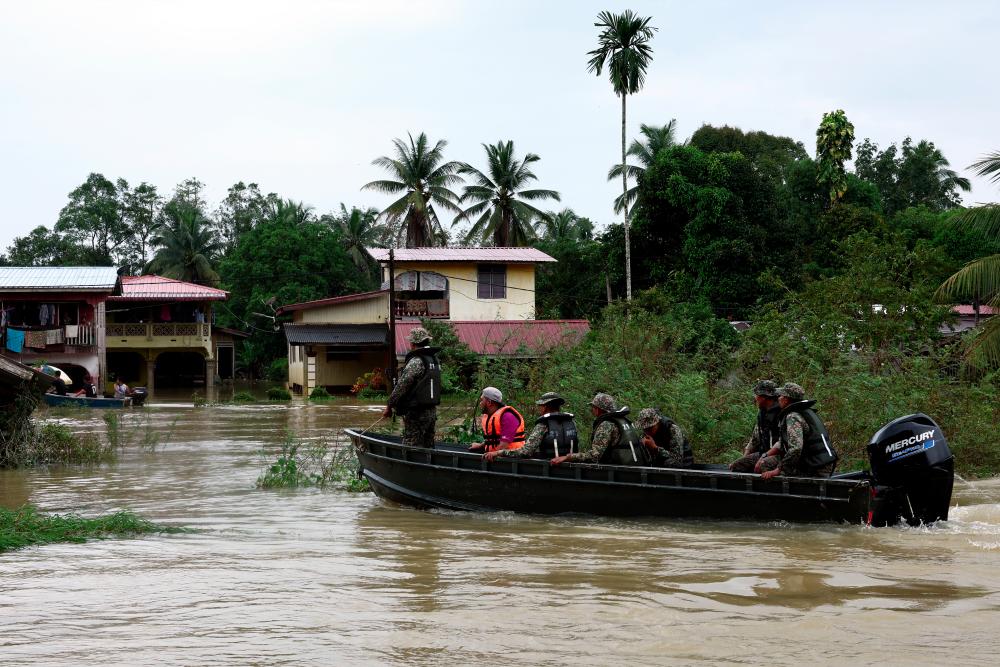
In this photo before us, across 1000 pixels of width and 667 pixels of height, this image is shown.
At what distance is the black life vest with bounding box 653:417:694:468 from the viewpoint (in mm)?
12273

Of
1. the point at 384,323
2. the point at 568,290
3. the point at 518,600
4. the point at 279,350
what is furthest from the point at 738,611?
the point at 279,350

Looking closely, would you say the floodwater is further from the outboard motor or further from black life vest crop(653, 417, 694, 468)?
the outboard motor

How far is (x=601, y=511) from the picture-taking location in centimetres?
1177

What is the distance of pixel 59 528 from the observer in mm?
10570

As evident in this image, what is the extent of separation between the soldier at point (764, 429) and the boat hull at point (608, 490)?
1.26 feet

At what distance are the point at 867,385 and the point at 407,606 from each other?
31.3ft

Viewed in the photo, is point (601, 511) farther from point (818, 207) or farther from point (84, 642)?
point (818, 207)

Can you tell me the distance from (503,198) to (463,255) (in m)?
8.21

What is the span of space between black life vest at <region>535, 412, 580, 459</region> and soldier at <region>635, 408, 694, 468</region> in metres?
0.85

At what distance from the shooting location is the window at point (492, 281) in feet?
134

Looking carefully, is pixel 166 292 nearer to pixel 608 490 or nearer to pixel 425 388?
pixel 425 388

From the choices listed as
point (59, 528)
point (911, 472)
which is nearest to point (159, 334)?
point (59, 528)

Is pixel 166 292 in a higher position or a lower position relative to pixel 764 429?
higher

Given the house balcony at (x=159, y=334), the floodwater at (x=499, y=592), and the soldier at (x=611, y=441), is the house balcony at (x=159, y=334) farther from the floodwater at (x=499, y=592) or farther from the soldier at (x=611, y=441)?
the soldier at (x=611, y=441)
